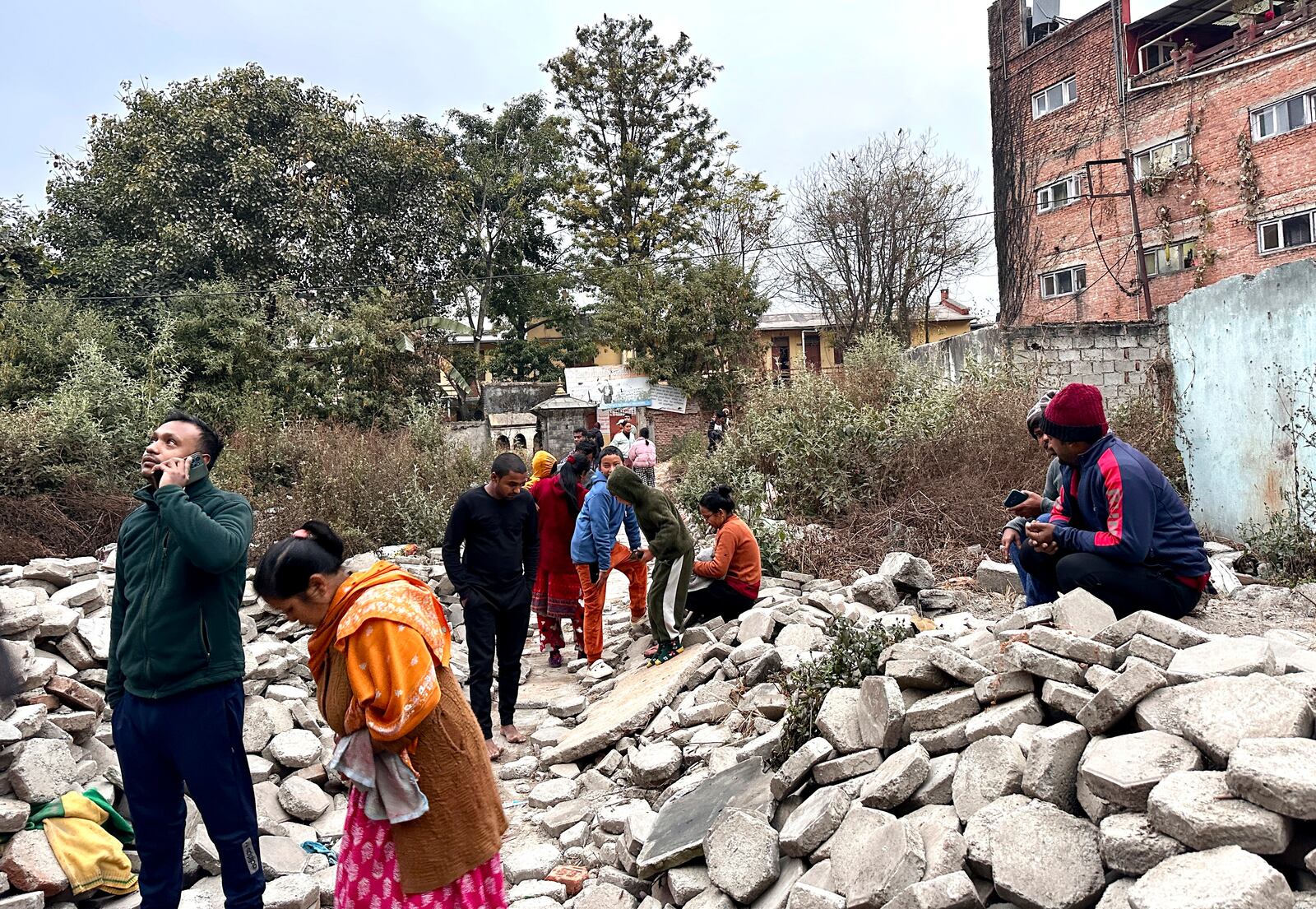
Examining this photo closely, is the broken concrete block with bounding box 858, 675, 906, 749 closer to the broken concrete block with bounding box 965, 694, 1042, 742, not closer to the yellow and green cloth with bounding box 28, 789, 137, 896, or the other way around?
the broken concrete block with bounding box 965, 694, 1042, 742

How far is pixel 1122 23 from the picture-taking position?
72.7 ft

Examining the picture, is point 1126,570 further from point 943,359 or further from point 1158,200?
point 1158,200

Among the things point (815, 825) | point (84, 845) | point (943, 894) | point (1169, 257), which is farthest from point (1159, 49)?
point (84, 845)

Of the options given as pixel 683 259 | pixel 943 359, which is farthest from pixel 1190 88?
pixel 683 259

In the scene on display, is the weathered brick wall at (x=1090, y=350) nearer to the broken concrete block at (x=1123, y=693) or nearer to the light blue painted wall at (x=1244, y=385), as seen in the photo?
the light blue painted wall at (x=1244, y=385)

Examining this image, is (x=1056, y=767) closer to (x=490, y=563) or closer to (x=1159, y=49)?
(x=490, y=563)

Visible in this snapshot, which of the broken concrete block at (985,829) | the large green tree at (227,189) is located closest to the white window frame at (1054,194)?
the large green tree at (227,189)

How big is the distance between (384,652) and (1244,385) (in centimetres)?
931

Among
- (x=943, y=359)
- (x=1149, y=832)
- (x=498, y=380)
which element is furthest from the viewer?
(x=498, y=380)

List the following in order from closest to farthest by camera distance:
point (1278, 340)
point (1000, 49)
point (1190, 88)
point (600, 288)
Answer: point (1278, 340)
point (1190, 88)
point (1000, 49)
point (600, 288)

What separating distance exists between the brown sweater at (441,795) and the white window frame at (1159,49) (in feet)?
83.4

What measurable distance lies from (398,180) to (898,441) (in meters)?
20.3

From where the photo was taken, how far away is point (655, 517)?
692 cm

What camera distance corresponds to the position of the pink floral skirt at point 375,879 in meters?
2.61
